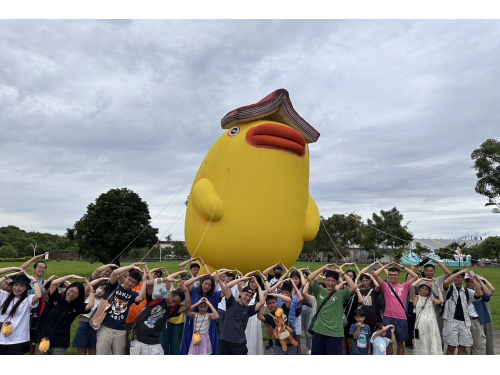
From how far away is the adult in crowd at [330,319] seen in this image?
4.24 metres

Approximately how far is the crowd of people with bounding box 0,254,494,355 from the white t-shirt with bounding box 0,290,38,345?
1 centimetres

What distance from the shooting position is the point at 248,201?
320 inches

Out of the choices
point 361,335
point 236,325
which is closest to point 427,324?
point 361,335

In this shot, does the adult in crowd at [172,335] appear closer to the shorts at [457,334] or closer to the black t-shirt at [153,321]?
the black t-shirt at [153,321]

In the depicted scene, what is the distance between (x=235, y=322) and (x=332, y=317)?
1.22m

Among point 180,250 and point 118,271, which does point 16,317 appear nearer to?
point 118,271

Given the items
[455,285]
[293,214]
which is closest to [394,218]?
[293,214]

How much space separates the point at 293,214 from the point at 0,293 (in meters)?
6.00

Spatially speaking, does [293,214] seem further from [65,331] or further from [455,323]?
[65,331]

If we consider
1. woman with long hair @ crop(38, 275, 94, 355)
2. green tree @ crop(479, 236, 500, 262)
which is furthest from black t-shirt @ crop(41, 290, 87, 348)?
green tree @ crop(479, 236, 500, 262)

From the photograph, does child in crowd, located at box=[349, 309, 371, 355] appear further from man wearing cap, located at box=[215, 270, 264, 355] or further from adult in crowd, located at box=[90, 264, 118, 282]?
adult in crowd, located at box=[90, 264, 118, 282]

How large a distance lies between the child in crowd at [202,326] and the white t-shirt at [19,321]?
1934mm

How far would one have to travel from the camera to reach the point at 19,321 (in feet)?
13.4

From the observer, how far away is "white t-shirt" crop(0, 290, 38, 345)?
4.04 metres
